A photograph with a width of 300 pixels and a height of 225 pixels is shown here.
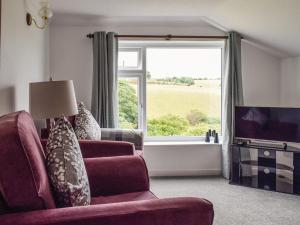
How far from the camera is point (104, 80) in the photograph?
154 inches

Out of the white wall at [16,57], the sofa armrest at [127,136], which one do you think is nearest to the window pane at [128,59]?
the sofa armrest at [127,136]

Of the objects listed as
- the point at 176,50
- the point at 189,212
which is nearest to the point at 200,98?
the point at 176,50

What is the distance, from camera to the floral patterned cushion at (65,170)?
1.40 meters

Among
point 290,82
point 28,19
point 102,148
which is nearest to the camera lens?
point 102,148

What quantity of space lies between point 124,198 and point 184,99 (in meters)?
2.68

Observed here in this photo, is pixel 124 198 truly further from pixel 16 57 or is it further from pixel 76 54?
pixel 76 54

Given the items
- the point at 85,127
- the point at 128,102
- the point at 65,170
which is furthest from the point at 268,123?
the point at 65,170

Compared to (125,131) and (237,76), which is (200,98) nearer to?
(237,76)

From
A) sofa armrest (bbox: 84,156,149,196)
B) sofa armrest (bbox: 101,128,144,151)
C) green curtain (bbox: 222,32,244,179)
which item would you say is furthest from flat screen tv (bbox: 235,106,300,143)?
sofa armrest (bbox: 84,156,149,196)

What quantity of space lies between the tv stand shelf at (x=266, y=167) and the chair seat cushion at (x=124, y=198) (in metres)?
2.14

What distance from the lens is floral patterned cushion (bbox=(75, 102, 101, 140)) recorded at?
10.6 ft

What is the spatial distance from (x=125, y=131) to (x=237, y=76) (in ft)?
5.16

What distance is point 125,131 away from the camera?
3609mm

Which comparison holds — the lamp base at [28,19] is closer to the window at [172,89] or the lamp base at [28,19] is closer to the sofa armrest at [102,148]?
the sofa armrest at [102,148]
